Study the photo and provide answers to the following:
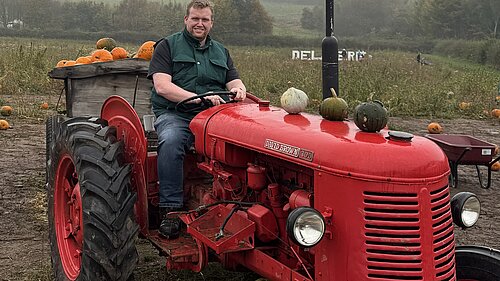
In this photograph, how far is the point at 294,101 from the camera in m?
3.98

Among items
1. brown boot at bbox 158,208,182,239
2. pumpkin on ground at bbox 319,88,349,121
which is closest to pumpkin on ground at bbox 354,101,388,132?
pumpkin on ground at bbox 319,88,349,121

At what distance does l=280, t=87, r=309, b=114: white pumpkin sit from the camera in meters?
3.97

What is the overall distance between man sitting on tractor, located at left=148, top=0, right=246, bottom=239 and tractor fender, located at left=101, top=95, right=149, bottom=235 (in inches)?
6.2

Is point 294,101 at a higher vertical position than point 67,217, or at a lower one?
higher

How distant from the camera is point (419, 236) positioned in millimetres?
3051

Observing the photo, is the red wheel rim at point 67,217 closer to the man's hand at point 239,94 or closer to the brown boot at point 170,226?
the brown boot at point 170,226

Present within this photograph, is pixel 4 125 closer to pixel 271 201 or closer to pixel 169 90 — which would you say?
pixel 169 90

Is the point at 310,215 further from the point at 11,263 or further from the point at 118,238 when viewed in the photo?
the point at 11,263

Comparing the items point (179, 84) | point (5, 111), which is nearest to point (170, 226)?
point (179, 84)

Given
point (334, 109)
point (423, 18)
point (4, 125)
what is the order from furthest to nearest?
1. point (423, 18)
2. point (4, 125)
3. point (334, 109)

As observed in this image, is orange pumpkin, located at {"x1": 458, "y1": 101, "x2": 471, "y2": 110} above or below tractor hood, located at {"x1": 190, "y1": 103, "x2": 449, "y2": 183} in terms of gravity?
below

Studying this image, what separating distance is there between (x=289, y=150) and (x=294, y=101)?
23.2 inches

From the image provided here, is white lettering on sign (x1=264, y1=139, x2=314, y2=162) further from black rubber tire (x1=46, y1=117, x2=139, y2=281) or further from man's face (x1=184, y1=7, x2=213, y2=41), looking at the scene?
man's face (x1=184, y1=7, x2=213, y2=41)

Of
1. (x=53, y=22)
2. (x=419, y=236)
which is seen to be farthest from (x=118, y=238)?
(x=53, y=22)
